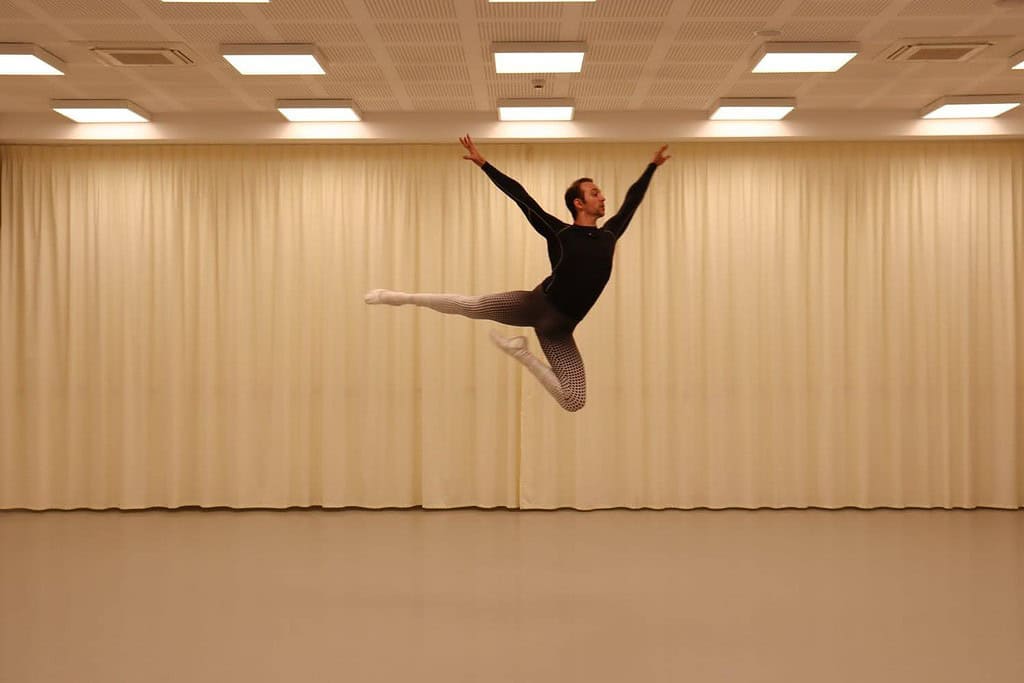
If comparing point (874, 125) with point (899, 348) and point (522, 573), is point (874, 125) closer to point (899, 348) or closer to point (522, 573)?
point (899, 348)

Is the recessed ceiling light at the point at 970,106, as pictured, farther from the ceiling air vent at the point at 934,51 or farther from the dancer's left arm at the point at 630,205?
the dancer's left arm at the point at 630,205

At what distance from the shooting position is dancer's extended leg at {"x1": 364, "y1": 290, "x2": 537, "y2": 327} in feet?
15.2

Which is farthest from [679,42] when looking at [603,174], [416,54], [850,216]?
[850,216]

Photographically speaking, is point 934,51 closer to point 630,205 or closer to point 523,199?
point 630,205

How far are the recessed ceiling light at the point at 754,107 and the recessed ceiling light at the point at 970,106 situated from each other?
1145mm

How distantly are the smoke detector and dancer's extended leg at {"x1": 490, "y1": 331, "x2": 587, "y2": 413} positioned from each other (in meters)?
3.19

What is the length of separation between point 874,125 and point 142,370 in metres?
6.66

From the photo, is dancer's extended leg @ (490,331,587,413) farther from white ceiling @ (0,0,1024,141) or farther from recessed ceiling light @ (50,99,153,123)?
recessed ceiling light @ (50,99,153,123)

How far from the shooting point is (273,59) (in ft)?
19.0

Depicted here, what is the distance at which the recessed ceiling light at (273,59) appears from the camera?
5.64 metres

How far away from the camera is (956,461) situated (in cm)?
782

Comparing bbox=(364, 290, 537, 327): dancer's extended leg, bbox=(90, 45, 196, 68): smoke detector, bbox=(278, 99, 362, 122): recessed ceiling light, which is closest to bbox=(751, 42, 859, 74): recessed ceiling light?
bbox=(364, 290, 537, 327): dancer's extended leg

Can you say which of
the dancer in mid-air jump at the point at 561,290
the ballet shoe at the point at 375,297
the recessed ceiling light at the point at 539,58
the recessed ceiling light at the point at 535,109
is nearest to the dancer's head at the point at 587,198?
the dancer in mid-air jump at the point at 561,290

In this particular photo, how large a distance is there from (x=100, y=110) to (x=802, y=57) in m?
5.26
